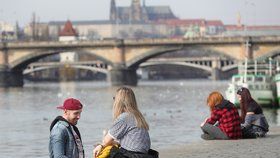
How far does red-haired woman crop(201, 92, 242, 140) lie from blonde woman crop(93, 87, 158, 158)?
6.32 m

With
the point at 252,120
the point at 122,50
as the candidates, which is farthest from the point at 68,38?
the point at 252,120

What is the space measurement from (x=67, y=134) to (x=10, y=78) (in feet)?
315

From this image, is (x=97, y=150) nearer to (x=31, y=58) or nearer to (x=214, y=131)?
(x=214, y=131)

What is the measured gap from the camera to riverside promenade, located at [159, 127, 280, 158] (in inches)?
657

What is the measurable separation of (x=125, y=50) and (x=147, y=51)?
3.46m

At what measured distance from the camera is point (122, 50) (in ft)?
336

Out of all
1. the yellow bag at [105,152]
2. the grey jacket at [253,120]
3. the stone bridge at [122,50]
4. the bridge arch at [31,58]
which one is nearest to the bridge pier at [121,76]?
the stone bridge at [122,50]

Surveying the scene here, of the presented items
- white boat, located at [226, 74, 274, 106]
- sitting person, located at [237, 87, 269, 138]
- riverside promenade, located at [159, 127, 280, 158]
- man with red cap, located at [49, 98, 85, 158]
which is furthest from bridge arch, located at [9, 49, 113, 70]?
man with red cap, located at [49, 98, 85, 158]

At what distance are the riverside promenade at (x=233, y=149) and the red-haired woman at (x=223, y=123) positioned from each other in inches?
7.3

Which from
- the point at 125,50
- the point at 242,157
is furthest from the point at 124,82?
the point at 242,157

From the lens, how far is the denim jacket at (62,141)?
10430mm

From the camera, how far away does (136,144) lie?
459 inches

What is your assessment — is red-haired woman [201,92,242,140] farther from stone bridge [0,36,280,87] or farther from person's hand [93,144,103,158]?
stone bridge [0,36,280,87]

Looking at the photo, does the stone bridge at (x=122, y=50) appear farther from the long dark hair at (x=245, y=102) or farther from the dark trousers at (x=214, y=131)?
the dark trousers at (x=214, y=131)
